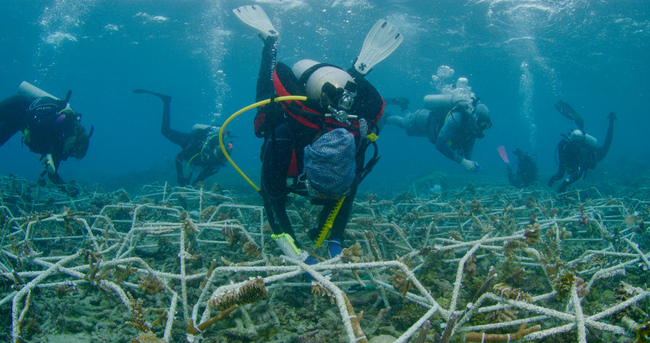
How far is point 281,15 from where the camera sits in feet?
63.5

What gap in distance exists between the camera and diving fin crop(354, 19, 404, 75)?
152 inches

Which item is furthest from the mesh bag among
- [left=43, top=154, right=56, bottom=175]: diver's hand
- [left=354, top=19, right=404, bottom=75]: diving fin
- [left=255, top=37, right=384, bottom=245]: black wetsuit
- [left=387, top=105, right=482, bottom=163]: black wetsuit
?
[left=43, top=154, right=56, bottom=175]: diver's hand

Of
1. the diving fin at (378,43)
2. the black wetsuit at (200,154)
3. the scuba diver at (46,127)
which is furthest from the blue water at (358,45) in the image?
the diving fin at (378,43)

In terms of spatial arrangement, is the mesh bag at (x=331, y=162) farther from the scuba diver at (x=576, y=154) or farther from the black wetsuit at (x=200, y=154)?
the scuba diver at (x=576, y=154)

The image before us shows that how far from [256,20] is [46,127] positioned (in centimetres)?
544

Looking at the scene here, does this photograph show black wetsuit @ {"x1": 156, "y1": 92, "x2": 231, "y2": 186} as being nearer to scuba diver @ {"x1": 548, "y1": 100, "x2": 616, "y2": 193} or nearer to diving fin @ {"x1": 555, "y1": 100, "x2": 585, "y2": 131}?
scuba diver @ {"x1": 548, "y1": 100, "x2": 616, "y2": 193}

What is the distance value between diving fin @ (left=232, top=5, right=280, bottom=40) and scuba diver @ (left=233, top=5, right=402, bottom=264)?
1420mm

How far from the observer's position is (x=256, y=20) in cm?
424

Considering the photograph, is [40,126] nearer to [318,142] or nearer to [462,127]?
[318,142]

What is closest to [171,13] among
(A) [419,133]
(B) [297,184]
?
(A) [419,133]

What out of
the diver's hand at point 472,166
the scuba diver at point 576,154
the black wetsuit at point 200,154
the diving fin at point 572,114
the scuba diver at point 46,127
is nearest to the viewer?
the scuba diver at point 46,127

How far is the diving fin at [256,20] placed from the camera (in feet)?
13.6

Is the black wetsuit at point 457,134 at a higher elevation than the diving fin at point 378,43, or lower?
higher

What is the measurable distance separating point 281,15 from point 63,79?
4134 centimetres
